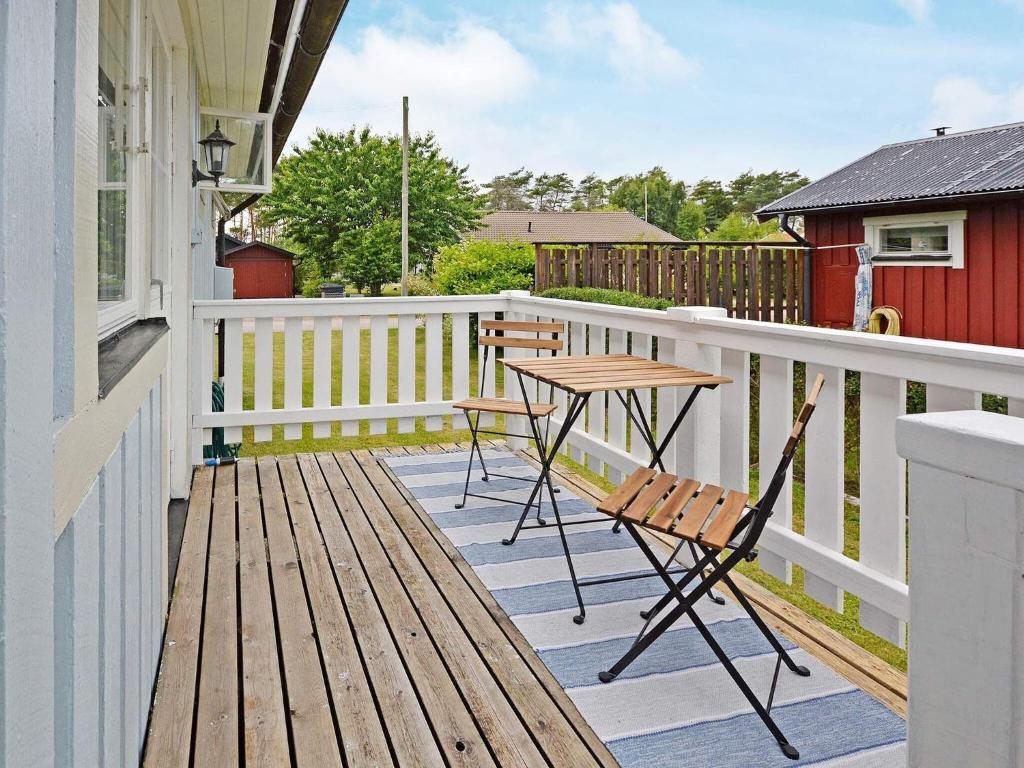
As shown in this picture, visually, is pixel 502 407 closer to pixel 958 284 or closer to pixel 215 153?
pixel 215 153

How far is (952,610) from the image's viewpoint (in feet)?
2.16

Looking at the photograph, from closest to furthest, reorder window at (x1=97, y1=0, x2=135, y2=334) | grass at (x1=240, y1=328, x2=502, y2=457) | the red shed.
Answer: window at (x1=97, y1=0, x2=135, y2=334) → grass at (x1=240, y1=328, x2=502, y2=457) → the red shed

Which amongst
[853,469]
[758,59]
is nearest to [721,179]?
[758,59]

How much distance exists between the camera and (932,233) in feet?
29.1

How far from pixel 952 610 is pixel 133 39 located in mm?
2148

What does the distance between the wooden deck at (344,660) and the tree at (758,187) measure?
41.0m

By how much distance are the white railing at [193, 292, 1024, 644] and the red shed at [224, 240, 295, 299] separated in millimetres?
20729

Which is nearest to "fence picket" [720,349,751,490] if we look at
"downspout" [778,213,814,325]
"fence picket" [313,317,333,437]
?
"fence picket" [313,317,333,437]

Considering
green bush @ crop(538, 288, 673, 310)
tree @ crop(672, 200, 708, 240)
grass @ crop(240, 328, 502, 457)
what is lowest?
grass @ crop(240, 328, 502, 457)

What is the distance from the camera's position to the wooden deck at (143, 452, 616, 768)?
1.75m

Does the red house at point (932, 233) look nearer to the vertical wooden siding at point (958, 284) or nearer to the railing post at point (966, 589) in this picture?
the vertical wooden siding at point (958, 284)

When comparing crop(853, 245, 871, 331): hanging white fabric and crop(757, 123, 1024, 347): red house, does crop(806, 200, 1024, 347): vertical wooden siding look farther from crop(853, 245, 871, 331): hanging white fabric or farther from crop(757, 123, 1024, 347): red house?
crop(853, 245, 871, 331): hanging white fabric

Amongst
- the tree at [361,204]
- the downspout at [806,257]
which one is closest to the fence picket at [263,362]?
the downspout at [806,257]

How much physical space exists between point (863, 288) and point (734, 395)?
7389 mm
